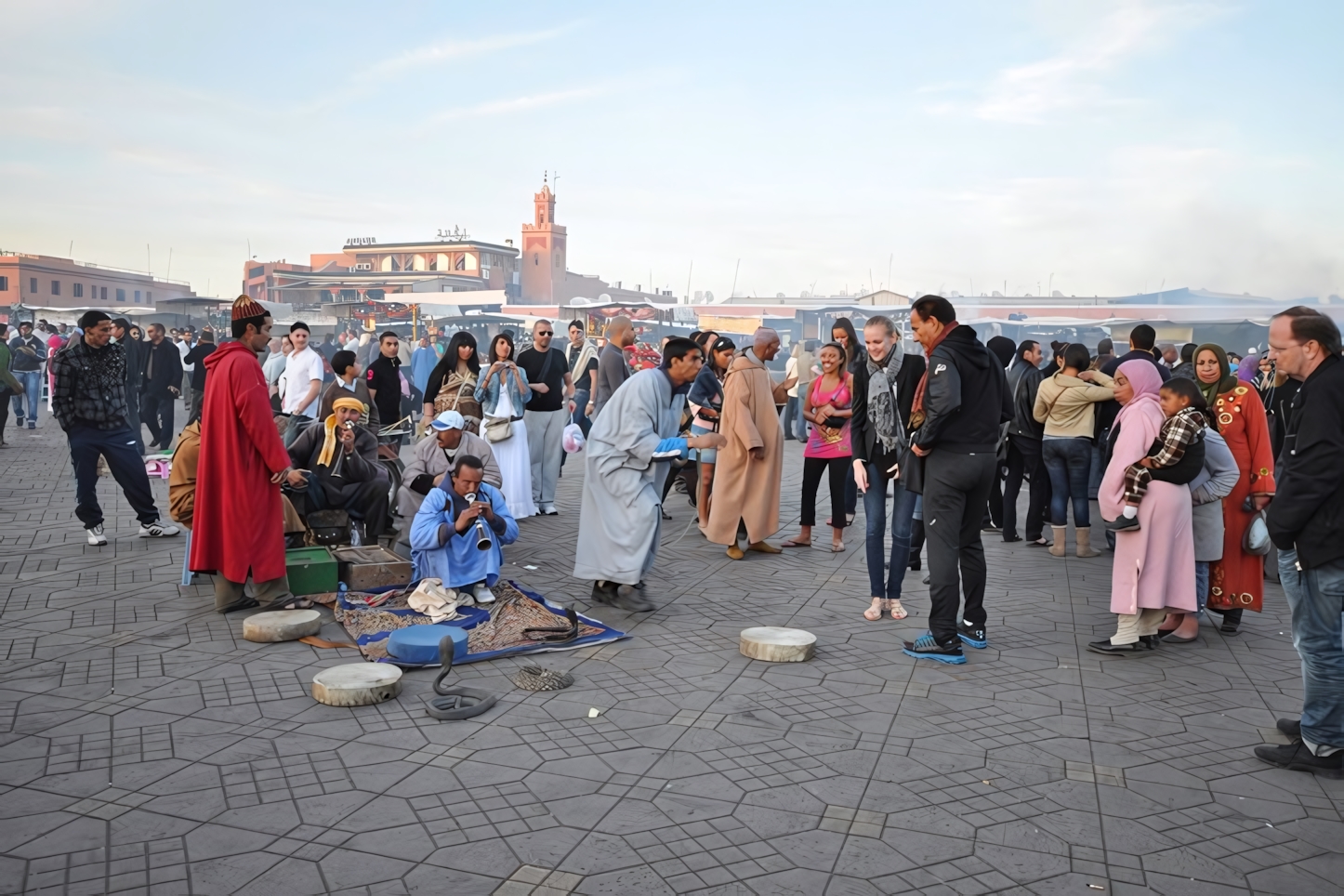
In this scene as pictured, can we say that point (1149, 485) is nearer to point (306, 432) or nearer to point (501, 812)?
point (501, 812)

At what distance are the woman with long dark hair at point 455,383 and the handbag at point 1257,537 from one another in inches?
236

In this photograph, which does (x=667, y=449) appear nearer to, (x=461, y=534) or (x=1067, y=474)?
(x=461, y=534)

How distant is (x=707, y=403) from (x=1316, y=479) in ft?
17.2

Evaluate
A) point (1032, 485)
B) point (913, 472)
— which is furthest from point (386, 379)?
point (1032, 485)

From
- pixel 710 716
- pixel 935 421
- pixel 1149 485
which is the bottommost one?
pixel 710 716

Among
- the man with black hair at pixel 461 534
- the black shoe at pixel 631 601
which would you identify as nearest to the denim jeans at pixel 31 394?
the man with black hair at pixel 461 534

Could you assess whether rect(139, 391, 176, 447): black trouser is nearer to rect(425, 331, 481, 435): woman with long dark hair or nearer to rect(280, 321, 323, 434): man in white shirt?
rect(280, 321, 323, 434): man in white shirt

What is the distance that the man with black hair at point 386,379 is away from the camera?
9750mm

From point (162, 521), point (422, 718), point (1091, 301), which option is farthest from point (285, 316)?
point (1091, 301)

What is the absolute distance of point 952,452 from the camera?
539 cm

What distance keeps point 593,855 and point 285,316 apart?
3433 centimetres

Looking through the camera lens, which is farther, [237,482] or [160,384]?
[160,384]

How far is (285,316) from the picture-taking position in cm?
3466

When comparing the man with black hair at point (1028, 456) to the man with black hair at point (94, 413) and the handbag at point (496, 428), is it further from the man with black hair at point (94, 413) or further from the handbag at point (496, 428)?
the man with black hair at point (94, 413)
